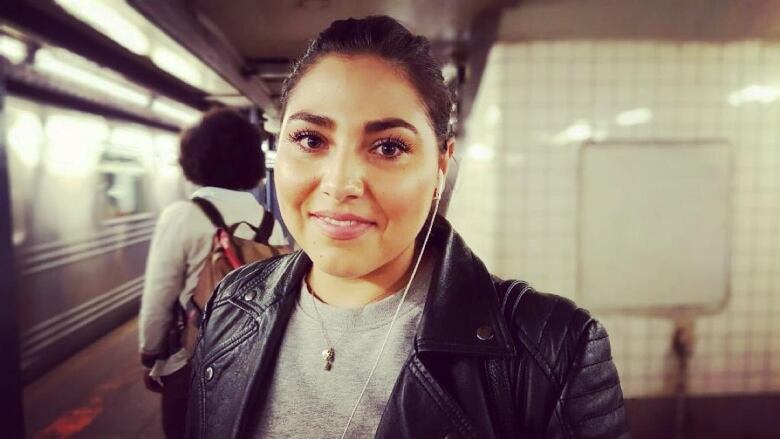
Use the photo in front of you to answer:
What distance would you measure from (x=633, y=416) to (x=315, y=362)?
10.6 ft

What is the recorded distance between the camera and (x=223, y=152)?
1986mm

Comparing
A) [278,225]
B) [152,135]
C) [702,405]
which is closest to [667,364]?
[702,405]

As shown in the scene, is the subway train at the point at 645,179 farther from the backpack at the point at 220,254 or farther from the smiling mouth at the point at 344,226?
the smiling mouth at the point at 344,226

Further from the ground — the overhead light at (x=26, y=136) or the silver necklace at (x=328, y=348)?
the overhead light at (x=26, y=136)

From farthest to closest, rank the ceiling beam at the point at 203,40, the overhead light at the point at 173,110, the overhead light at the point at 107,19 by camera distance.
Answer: the overhead light at the point at 173,110, the overhead light at the point at 107,19, the ceiling beam at the point at 203,40

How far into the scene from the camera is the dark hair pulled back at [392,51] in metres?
A: 0.99

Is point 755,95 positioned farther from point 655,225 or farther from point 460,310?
point 460,310

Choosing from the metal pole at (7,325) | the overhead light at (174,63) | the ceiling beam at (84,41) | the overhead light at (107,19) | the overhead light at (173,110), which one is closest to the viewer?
the metal pole at (7,325)

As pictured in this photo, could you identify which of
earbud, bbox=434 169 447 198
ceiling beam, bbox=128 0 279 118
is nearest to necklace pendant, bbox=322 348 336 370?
earbud, bbox=434 169 447 198

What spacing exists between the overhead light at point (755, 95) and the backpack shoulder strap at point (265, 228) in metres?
3.34

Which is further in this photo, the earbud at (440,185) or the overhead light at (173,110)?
the overhead light at (173,110)

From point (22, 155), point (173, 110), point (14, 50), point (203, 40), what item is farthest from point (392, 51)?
point (173, 110)

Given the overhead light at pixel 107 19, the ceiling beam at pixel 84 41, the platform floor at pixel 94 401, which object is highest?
the ceiling beam at pixel 84 41

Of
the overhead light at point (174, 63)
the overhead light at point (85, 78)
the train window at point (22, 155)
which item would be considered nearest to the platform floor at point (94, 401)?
the train window at point (22, 155)
